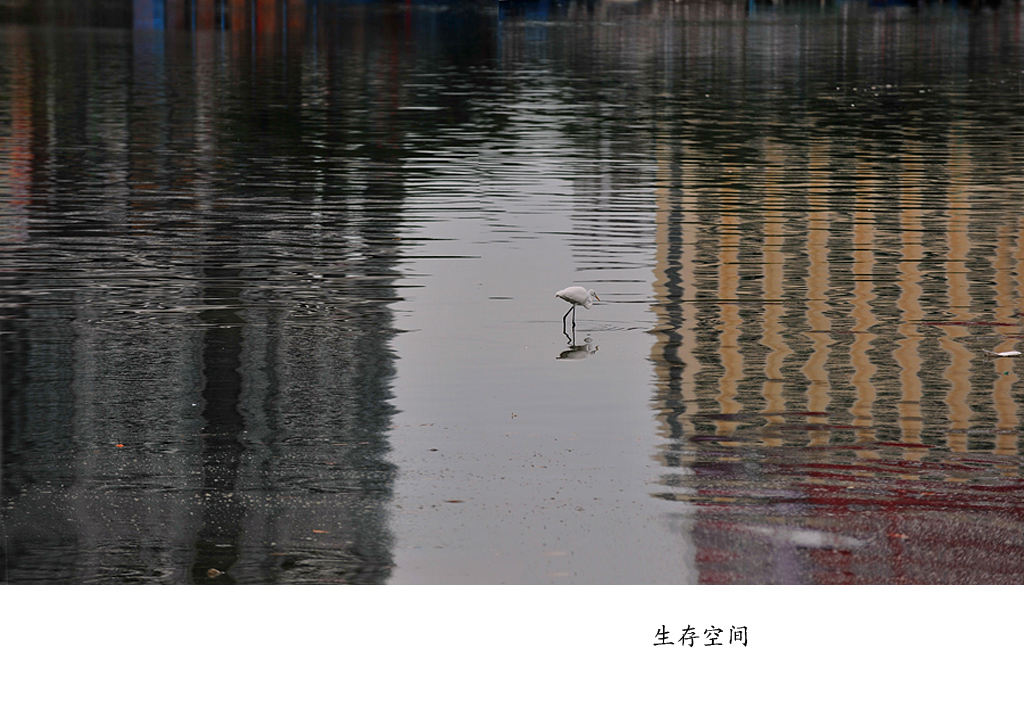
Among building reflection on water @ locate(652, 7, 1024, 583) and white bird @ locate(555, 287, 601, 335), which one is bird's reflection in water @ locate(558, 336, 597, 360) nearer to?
white bird @ locate(555, 287, 601, 335)

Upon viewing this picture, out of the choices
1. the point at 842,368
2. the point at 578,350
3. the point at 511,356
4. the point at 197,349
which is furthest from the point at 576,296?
the point at 197,349

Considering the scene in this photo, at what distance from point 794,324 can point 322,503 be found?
6.37 metres

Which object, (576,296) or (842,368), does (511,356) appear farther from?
(842,368)

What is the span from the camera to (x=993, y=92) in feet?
153

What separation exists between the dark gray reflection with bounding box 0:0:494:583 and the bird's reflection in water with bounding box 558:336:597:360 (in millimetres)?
1372

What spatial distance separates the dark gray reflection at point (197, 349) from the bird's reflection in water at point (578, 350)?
4.50 feet

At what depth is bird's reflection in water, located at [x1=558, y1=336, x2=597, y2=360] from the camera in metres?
13.5

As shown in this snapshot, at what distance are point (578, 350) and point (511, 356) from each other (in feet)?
1.92

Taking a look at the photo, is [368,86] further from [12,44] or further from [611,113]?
[12,44]

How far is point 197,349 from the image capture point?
44.0ft

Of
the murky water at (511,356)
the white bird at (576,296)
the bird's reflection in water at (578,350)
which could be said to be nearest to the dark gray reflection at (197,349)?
the murky water at (511,356)

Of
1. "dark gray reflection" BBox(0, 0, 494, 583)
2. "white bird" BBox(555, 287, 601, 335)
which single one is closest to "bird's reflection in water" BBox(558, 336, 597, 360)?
"white bird" BBox(555, 287, 601, 335)

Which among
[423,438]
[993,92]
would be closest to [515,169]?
[423,438]

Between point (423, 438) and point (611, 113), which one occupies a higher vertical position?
point (611, 113)
